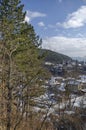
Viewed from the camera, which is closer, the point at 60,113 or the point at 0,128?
the point at 0,128

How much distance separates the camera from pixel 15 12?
77.2ft

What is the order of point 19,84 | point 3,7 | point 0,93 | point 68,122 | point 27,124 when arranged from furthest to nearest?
point 68,122 < point 3,7 < point 27,124 < point 19,84 < point 0,93

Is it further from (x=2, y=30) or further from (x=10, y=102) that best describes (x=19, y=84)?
(x=2, y=30)

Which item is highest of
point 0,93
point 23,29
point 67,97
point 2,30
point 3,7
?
point 3,7

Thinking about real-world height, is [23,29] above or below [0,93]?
above

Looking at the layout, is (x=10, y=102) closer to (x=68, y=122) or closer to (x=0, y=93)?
(x=0, y=93)

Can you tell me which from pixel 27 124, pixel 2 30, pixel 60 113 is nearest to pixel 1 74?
pixel 2 30

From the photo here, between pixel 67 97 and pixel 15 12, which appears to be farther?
pixel 67 97

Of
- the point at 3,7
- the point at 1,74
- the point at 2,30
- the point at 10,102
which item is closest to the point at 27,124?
the point at 10,102

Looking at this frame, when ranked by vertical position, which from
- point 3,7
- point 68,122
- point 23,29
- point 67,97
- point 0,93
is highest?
point 3,7

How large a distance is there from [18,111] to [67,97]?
21.3 m

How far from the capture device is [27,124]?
920 cm

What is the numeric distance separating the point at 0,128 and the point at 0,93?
126 centimetres

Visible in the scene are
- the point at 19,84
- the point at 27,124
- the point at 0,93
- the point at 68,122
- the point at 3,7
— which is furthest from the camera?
the point at 68,122
